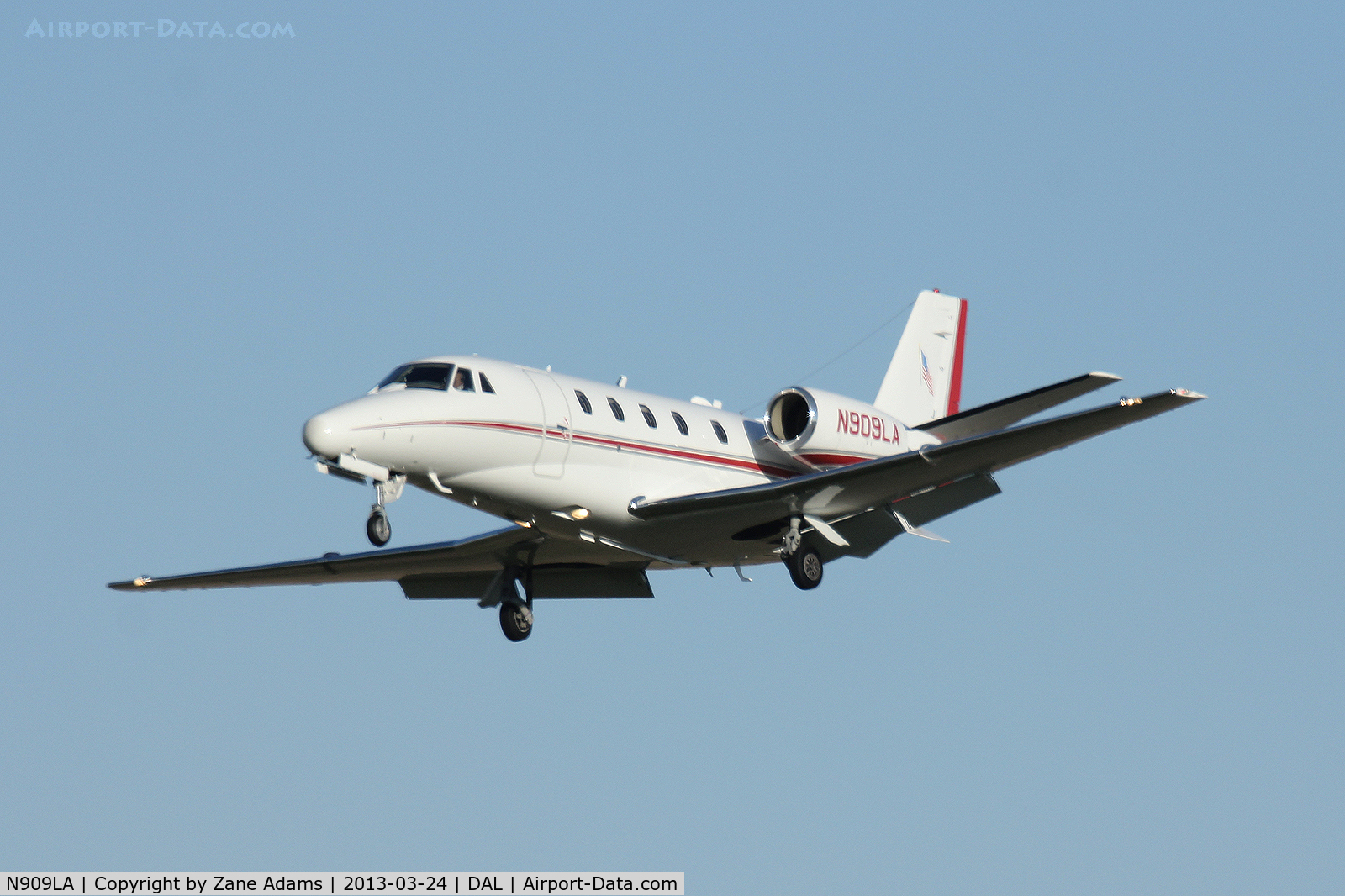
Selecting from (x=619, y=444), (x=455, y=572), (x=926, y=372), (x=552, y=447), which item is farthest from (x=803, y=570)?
(x=926, y=372)

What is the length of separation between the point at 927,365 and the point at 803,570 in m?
7.05

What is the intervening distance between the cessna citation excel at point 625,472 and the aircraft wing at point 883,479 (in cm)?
3

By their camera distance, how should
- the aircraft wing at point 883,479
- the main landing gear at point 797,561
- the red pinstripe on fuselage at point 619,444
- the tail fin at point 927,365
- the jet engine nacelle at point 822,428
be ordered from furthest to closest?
the tail fin at point 927,365
the jet engine nacelle at point 822,428
the main landing gear at point 797,561
the aircraft wing at point 883,479
the red pinstripe on fuselage at point 619,444

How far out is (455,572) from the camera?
26.2m

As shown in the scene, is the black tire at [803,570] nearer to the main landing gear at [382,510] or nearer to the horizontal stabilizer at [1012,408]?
the horizontal stabilizer at [1012,408]

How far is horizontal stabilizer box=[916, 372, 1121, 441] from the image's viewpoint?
2166 cm

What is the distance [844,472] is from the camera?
880 inches

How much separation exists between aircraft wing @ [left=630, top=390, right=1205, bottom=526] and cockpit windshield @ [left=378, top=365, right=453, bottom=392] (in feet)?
10.2

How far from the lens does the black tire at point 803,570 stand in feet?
76.9

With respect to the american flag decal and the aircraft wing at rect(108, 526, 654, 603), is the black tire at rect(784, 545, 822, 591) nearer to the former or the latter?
the aircraft wing at rect(108, 526, 654, 603)

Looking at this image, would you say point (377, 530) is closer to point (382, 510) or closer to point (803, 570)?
point (382, 510)

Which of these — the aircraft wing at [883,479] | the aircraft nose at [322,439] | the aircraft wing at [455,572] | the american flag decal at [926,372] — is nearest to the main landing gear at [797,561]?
the aircraft wing at [883,479]

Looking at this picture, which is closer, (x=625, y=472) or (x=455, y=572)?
(x=625, y=472)

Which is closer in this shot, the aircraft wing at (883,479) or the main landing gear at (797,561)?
the aircraft wing at (883,479)
